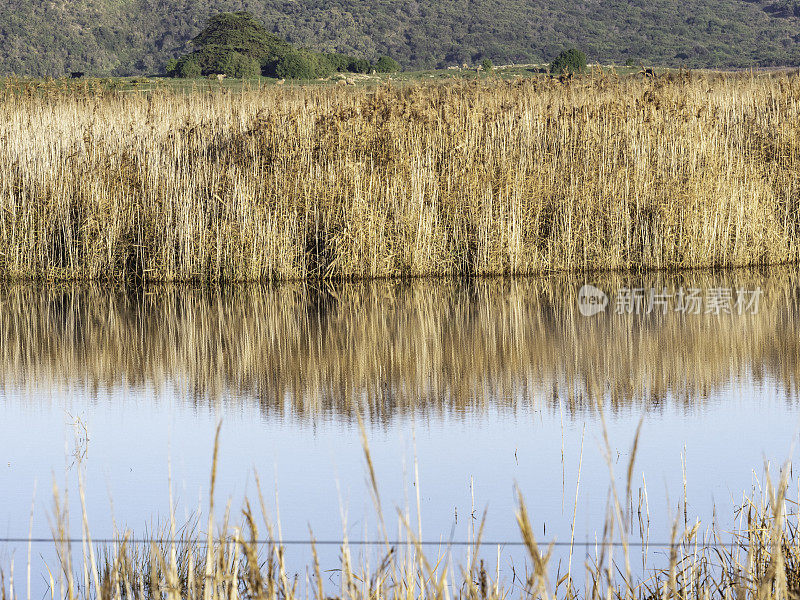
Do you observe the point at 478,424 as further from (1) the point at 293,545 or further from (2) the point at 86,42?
(2) the point at 86,42

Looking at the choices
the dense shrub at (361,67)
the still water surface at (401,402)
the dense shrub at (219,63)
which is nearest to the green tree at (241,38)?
the dense shrub at (219,63)

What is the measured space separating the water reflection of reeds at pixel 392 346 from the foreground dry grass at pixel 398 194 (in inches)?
19.4

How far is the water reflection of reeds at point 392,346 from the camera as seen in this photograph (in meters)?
5.54

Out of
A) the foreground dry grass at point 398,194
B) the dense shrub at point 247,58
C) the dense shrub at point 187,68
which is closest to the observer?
the foreground dry grass at point 398,194

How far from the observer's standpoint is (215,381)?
19.2ft

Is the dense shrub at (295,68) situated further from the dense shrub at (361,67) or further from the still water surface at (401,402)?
the still water surface at (401,402)

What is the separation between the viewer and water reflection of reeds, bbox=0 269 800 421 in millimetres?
5535

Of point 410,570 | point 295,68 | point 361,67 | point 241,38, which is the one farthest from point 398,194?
point 241,38

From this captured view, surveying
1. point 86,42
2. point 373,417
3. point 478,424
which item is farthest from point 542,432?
point 86,42

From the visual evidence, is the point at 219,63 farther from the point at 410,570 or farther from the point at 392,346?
the point at 410,570

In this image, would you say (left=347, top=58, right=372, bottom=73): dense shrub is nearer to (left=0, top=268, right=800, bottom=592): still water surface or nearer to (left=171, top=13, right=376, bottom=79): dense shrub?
(left=171, top=13, right=376, bottom=79): dense shrub

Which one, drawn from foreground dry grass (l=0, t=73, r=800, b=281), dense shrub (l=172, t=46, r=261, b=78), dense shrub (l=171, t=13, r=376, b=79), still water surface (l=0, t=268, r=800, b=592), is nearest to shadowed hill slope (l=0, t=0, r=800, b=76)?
dense shrub (l=171, t=13, r=376, b=79)

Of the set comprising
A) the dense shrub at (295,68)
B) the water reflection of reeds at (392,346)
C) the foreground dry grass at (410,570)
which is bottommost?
the foreground dry grass at (410,570)

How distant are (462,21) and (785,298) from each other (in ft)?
225
